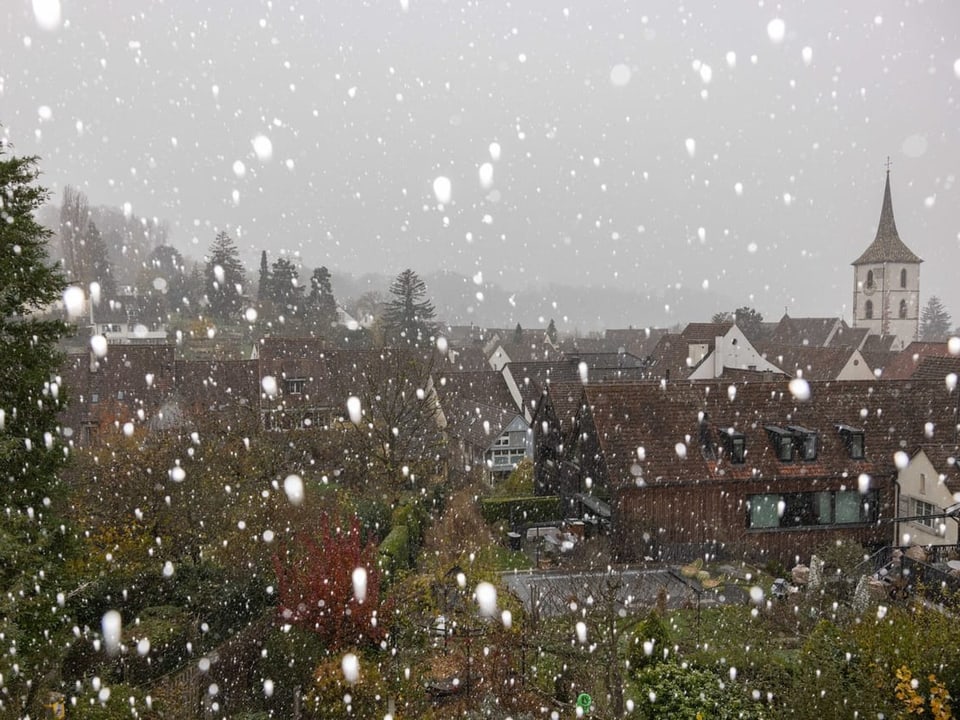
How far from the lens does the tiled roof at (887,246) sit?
7462cm

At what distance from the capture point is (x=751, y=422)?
22.8 metres

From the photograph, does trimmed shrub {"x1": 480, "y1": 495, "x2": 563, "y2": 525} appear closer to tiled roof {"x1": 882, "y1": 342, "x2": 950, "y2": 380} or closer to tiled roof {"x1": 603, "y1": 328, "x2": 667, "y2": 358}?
tiled roof {"x1": 882, "y1": 342, "x2": 950, "y2": 380}

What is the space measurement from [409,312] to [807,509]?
2036 inches

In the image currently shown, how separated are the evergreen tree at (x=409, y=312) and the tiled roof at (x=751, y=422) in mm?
45991

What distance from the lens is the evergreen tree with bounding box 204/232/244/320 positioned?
73750 mm

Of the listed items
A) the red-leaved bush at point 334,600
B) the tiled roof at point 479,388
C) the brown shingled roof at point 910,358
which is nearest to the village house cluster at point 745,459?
the tiled roof at point 479,388

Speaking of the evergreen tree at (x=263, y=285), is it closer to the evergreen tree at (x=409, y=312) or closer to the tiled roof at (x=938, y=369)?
the evergreen tree at (x=409, y=312)

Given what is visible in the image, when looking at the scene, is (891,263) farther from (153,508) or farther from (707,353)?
(153,508)

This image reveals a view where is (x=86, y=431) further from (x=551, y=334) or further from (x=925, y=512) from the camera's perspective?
(x=551, y=334)

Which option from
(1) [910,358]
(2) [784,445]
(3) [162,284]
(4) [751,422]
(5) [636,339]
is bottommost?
(2) [784,445]

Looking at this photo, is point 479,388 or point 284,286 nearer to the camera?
point 479,388

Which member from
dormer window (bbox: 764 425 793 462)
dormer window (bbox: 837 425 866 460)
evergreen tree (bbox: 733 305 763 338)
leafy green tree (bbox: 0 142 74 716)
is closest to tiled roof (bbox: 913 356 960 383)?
dormer window (bbox: 837 425 866 460)

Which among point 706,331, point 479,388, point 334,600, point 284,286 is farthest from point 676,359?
point 284,286

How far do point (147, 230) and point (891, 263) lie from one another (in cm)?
12839
